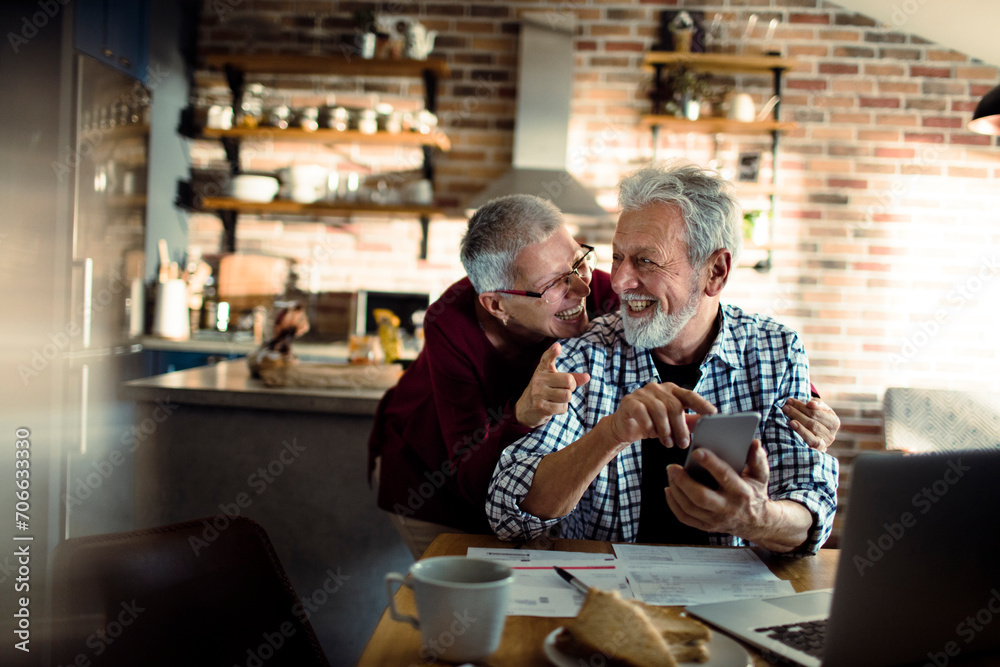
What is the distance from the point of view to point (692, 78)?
12.6 feet

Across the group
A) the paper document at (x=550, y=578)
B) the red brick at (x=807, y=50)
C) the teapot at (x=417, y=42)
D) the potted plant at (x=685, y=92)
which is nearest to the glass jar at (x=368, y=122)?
the teapot at (x=417, y=42)

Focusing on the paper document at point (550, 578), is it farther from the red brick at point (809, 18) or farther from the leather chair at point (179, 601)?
the red brick at point (809, 18)

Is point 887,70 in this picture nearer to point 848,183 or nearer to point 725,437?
point 848,183

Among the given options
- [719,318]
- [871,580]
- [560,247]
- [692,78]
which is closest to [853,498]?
[871,580]

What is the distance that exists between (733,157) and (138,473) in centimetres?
322

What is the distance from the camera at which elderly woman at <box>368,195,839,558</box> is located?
159 centimetres

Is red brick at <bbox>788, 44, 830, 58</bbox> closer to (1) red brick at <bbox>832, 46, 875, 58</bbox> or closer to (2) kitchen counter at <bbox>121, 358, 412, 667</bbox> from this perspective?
(1) red brick at <bbox>832, 46, 875, 58</bbox>

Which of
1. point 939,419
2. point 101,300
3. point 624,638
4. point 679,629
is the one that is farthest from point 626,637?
point 101,300

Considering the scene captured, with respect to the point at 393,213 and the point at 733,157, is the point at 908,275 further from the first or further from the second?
the point at 393,213

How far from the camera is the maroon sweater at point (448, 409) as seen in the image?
5.11ft

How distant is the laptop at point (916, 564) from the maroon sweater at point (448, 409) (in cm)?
79

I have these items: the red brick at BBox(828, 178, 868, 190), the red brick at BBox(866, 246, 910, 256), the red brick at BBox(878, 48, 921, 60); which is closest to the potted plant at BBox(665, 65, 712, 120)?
the red brick at BBox(828, 178, 868, 190)

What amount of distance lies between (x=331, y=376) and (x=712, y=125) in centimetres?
252

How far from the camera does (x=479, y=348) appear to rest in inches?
64.6
